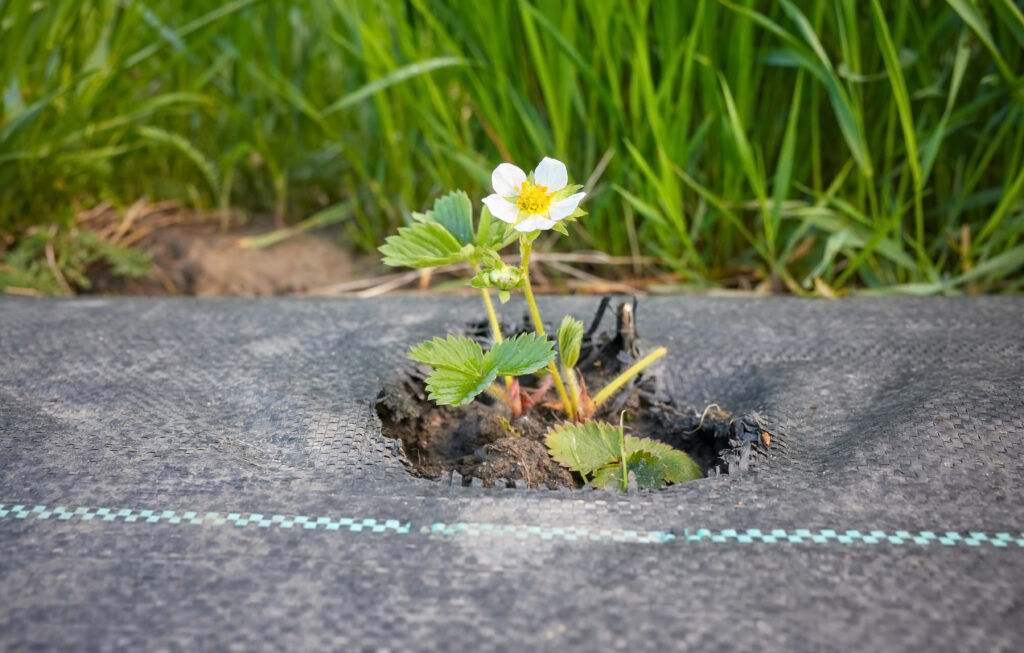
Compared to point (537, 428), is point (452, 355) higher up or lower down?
higher up

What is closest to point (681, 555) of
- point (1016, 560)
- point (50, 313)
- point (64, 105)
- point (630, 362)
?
point (1016, 560)

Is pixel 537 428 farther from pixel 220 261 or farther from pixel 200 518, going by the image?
pixel 220 261

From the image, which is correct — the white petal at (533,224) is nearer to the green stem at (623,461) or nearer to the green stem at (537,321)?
the green stem at (537,321)

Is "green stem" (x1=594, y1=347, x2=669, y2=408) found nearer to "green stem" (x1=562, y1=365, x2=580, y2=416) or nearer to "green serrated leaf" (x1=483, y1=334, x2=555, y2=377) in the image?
"green stem" (x1=562, y1=365, x2=580, y2=416)

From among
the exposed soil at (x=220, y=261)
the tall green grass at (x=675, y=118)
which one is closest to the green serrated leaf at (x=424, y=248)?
the tall green grass at (x=675, y=118)

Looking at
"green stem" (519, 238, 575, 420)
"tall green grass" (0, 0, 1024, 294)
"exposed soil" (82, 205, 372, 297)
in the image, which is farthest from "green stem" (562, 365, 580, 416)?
"exposed soil" (82, 205, 372, 297)

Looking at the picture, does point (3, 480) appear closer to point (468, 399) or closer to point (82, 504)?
point (82, 504)

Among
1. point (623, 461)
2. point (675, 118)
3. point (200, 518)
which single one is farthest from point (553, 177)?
point (675, 118)
